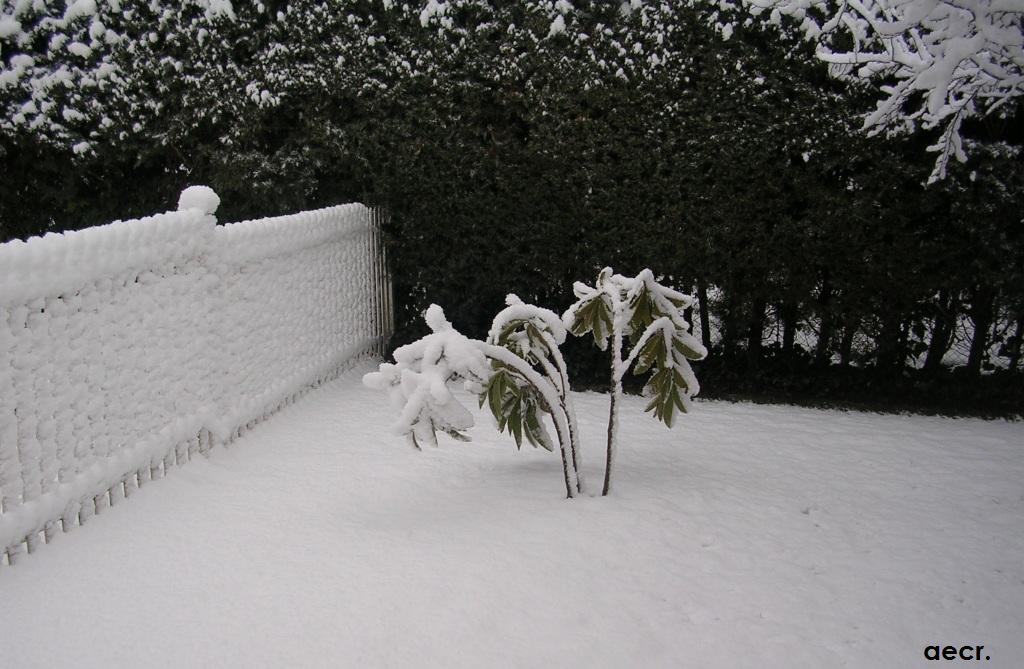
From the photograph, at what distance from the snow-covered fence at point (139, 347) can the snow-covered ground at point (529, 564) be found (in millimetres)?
232

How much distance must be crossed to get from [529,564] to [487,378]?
0.88m

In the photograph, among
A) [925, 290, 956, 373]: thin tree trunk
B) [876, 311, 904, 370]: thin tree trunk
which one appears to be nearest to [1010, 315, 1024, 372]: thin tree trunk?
[925, 290, 956, 373]: thin tree trunk

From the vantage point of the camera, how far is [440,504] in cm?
440

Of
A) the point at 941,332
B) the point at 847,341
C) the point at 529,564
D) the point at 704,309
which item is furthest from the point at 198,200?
the point at 941,332

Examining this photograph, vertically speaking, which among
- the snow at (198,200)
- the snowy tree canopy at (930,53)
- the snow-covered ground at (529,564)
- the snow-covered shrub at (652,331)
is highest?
the snowy tree canopy at (930,53)

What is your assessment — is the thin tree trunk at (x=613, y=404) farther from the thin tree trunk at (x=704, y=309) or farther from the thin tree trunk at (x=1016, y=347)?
the thin tree trunk at (x=1016, y=347)

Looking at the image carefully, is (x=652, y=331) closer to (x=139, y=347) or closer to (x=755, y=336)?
(x=139, y=347)

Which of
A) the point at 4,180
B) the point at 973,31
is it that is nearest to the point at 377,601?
the point at 973,31

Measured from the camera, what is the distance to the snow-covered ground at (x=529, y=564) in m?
3.13

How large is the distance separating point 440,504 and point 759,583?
1.63 meters

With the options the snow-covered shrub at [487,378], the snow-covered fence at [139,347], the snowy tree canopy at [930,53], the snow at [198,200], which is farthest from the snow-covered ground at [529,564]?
the snowy tree canopy at [930,53]

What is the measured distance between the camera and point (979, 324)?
20.9 ft

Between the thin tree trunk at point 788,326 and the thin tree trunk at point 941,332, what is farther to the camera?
the thin tree trunk at point 788,326

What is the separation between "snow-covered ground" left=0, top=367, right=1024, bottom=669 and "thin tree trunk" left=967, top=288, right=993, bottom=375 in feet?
4.26
